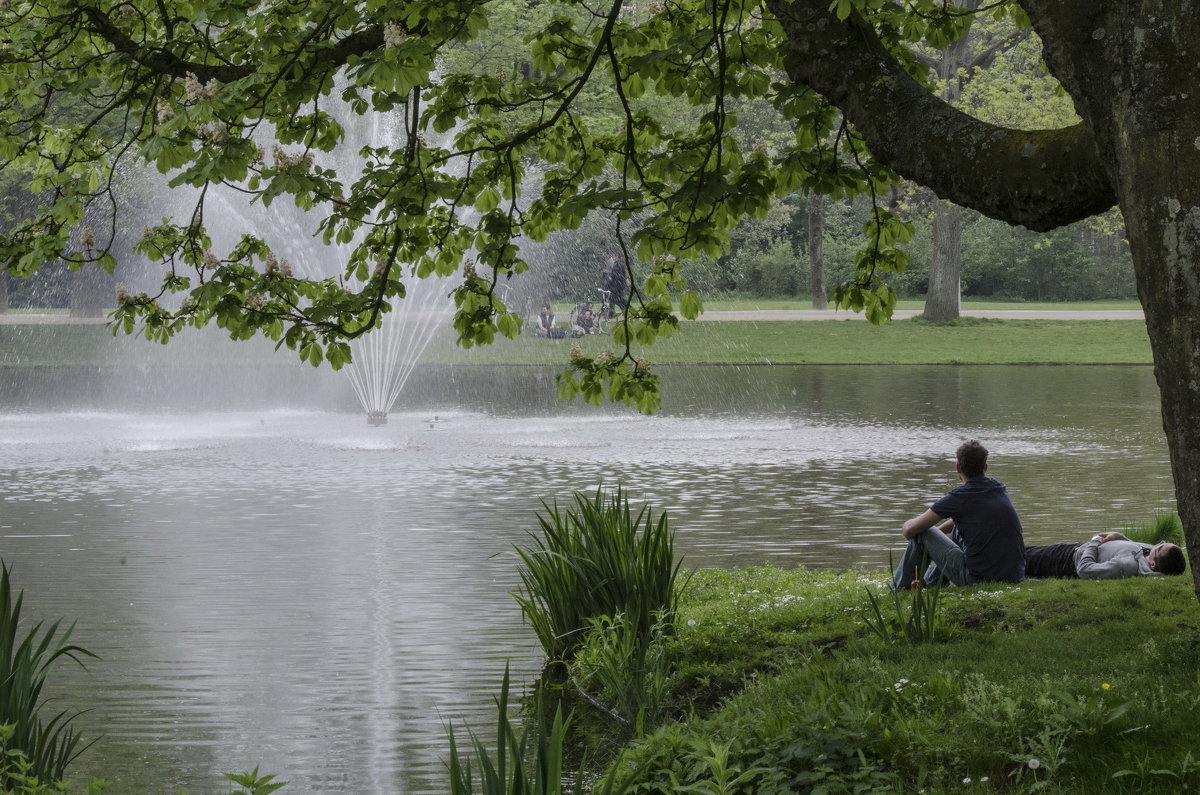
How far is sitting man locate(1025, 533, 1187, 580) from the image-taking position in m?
9.35

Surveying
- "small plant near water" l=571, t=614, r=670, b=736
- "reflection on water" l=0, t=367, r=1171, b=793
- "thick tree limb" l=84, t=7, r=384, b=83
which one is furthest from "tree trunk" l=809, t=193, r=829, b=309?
"small plant near water" l=571, t=614, r=670, b=736

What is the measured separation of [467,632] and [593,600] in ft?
4.83

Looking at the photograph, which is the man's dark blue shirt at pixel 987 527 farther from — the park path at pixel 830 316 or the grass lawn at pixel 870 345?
the park path at pixel 830 316

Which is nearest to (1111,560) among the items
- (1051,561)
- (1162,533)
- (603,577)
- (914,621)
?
(1051,561)

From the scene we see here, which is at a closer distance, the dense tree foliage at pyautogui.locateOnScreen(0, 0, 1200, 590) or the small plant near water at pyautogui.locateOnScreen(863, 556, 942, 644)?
the dense tree foliage at pyautogui.locateOnScreen(0, 0, 1200, 590)

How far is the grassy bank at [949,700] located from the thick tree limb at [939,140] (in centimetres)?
183

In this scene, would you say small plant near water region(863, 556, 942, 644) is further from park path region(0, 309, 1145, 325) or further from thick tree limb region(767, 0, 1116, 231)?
park path region(0, 309, 1145, 325)

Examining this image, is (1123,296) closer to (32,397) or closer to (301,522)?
(32,397)

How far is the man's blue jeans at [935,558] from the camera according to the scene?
29.7 ft

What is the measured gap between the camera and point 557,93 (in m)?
8.39

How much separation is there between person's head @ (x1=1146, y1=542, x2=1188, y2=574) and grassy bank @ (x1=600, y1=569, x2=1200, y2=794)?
3.22 feet

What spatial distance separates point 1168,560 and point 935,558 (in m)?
1.43

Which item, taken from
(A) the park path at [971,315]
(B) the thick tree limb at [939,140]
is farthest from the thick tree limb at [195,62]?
(A) the park path at [971,315]

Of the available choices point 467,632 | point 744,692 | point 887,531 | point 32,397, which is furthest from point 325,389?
point 744,692
